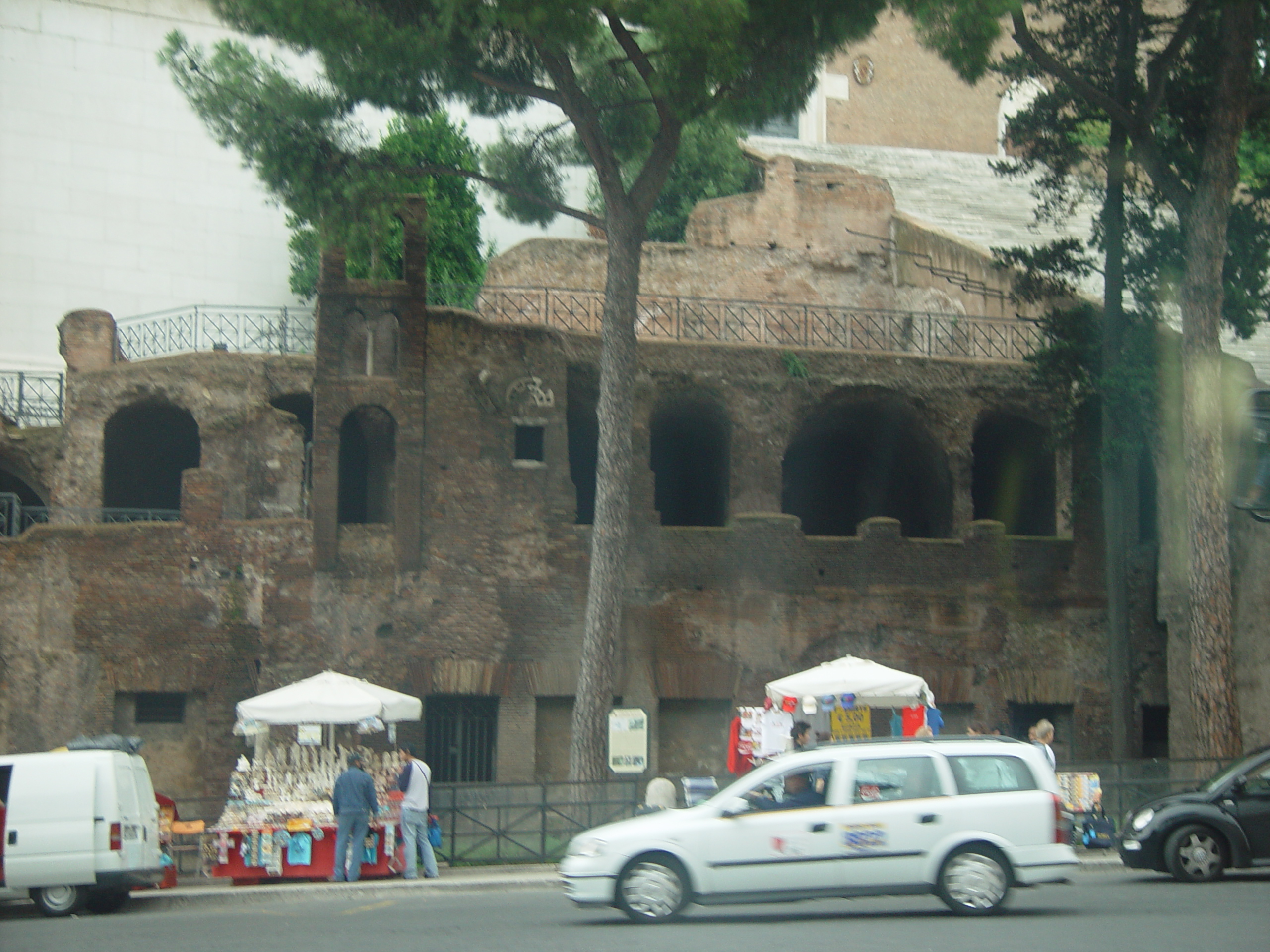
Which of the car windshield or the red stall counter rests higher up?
the car windshield

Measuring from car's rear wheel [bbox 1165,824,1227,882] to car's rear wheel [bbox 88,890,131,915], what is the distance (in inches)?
380

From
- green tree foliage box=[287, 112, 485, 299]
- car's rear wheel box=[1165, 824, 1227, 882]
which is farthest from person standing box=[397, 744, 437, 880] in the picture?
green tree foliage box=[287, 112, 485, 299]

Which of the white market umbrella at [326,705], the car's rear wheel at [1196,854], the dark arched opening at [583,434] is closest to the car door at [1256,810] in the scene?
the car's rear wheel at [1196,854]

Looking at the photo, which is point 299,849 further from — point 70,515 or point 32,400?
point 32,400

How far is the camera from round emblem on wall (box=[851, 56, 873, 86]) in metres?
47.3

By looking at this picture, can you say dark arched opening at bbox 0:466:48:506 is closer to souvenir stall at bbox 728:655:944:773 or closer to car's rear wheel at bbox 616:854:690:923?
souvenir stall at bbox 728:655:944:773

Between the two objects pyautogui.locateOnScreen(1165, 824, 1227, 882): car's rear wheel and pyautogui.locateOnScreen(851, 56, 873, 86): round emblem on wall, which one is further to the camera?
pyautogui.locateOnScreen(851, 56, 873, 86): round emblem on wall

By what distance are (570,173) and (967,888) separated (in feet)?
98.9

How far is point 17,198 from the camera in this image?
3234 cm

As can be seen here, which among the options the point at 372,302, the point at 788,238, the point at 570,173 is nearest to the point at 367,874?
the point at 372,302

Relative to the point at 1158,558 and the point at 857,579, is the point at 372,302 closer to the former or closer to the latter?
the point at 857,579

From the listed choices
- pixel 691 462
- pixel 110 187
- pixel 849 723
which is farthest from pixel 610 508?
pixel 110 187

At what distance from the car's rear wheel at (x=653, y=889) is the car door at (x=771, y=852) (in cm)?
22

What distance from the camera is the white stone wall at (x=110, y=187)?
32.3 meters
